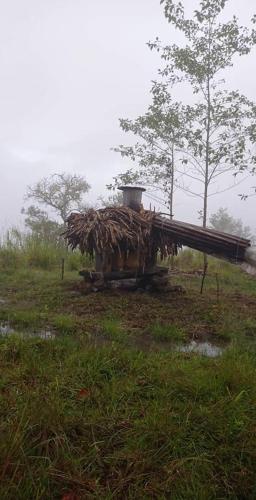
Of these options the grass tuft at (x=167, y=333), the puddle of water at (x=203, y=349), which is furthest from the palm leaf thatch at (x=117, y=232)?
the puddle of water at (x=203, y=349)

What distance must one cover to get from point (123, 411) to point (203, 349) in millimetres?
1652

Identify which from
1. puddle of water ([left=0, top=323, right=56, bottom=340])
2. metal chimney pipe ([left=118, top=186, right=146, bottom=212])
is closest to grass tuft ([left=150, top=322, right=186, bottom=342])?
puddle of water ([left=0, top=323, right=56, bottom=340])

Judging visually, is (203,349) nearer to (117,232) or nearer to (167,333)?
(167,333)

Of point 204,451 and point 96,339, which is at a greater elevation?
point 96,339

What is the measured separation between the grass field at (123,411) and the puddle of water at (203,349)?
0.13m

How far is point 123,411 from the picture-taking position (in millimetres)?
2871

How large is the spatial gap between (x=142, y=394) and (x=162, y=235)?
3879mm

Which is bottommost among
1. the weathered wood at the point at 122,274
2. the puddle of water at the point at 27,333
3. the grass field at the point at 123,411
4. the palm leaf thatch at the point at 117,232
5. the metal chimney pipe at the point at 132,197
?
the grass field at the point at 123,411

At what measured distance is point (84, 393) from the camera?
3.00m

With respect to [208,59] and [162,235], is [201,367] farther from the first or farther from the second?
[208,59]

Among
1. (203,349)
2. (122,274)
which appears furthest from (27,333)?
(122,274)

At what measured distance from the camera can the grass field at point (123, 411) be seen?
2.24 metres

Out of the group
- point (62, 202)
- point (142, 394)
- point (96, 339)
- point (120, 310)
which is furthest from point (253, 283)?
point (62, 202)

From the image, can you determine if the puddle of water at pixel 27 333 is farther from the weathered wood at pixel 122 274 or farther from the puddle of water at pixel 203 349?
the weathered wood at pixel 122 274
